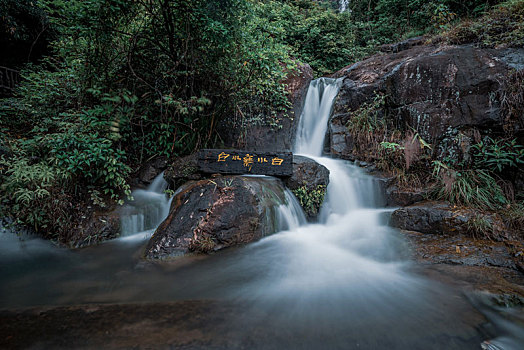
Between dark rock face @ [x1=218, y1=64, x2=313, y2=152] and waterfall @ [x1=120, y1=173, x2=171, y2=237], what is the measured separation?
2251mm

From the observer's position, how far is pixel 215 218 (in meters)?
3.36

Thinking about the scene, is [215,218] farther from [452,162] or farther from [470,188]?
[452,162]

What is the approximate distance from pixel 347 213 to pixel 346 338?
3.28m

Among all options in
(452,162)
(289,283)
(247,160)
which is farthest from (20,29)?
(452,162)

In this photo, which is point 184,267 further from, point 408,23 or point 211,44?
point 408,23

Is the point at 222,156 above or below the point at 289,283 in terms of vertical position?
above

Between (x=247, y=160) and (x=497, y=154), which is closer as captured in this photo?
(x=497, y=154)

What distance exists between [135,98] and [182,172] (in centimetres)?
145

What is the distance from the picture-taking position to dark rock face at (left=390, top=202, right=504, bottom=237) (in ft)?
11.1

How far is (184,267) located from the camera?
2811 mm

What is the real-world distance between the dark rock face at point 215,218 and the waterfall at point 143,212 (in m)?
0.64

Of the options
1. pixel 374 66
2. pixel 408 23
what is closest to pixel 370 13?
pixel 408 23

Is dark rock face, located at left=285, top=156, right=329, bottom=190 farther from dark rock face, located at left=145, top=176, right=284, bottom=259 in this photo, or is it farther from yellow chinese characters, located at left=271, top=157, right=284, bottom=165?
dark rock face, located at left=145, top=176, right=284, bottom=259

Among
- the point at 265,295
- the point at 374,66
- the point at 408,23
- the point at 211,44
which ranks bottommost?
the point at 265,295
